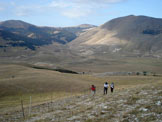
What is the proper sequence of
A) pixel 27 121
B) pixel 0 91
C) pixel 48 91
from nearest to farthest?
pixel 27 121, pixel 0 91, pixel 48 91

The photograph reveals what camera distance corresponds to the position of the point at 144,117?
1298 centimetres

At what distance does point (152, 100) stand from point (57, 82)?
156 ft

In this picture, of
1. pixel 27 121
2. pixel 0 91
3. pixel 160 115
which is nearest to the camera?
pixel 160 115

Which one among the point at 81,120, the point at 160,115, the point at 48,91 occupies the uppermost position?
the point at 160,115

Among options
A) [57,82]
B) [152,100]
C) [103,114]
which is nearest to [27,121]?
[103,114]

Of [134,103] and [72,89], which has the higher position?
[134,103]

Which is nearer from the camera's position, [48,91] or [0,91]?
[0,91]

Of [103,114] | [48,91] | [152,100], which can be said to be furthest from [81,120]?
[48,91]

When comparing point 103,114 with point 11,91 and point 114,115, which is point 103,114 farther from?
point 11,91

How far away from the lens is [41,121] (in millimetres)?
16812

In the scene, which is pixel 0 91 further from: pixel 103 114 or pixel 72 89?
pixel 103 114

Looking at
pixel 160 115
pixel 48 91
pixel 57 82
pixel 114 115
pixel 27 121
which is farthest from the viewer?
pixel 57 82

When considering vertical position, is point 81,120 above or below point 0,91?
above

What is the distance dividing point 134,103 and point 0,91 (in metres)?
41.1
